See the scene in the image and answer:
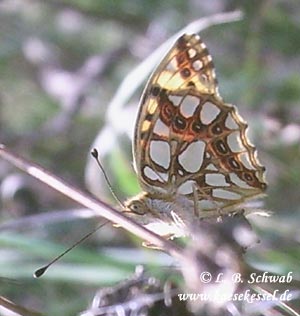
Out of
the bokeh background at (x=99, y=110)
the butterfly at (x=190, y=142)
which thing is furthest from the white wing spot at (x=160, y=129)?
the bokeh background at (x=99, y=110)

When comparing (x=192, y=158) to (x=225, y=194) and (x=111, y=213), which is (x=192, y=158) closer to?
(x=225, y=194)

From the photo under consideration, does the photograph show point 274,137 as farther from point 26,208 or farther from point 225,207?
point 225,207

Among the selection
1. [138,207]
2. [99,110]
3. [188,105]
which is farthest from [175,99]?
[99,110]

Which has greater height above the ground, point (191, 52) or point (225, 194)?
point (191, 52)

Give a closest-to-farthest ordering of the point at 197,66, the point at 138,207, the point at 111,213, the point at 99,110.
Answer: the point at 111,213 < the point at 138,207 < the point at 197,66 < the point at 99,110

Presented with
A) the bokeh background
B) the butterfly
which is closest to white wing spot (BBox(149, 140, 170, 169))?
the butterfly

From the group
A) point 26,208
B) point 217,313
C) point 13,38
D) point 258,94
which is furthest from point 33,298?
point 217,313

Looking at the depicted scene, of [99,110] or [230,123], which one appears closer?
[230,123]
